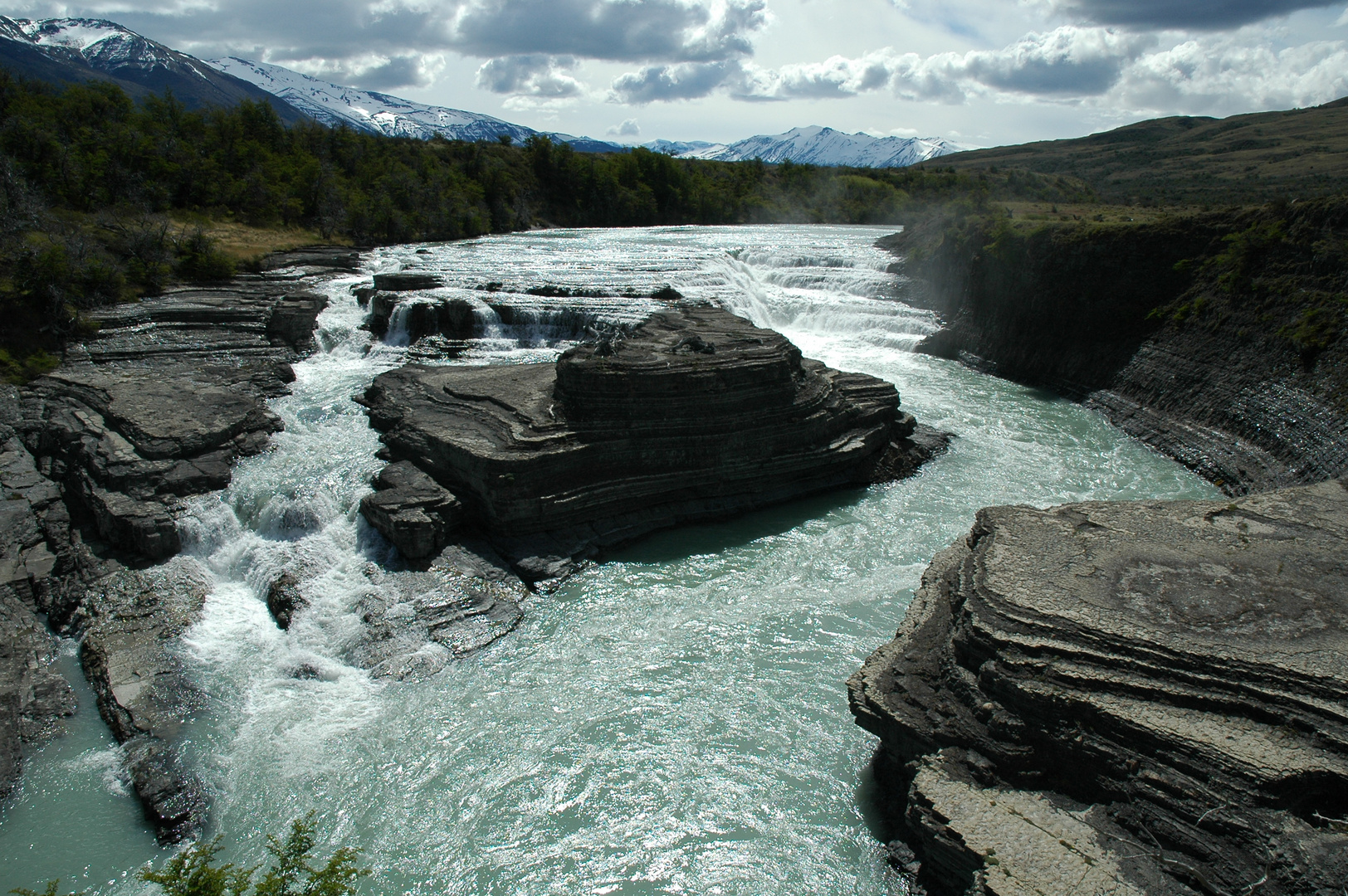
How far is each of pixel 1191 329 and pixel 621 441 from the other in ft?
68.4

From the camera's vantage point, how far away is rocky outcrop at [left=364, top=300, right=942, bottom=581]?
54.5 ft

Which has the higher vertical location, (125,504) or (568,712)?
(125,504)

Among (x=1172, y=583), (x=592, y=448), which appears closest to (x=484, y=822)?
(x=592, y=448)

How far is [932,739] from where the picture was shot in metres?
9.59

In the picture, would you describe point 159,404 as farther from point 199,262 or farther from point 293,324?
point 199,262

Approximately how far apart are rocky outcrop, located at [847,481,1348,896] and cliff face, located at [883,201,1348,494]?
Result: 448 inches

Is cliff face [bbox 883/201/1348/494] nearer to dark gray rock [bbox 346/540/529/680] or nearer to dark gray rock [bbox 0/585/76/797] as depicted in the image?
dark gray rock [bbox 346/540/529/680]

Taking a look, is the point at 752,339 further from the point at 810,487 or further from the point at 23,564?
the point at 23,564

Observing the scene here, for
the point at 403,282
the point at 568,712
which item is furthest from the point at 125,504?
the point at 403,282

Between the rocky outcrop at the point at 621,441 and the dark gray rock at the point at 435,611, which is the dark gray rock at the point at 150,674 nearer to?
the dark gray rock at the point at 435,611

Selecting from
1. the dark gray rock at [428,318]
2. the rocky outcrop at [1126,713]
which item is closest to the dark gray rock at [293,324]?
the dark gray rock at [428,318]

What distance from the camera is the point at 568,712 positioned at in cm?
1223

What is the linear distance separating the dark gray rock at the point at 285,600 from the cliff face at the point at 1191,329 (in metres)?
23.1

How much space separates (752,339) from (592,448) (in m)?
6.41
